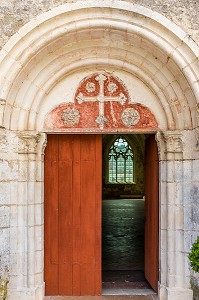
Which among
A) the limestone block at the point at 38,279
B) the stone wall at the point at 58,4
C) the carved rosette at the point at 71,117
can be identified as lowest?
the limestone block at the point at 38,279

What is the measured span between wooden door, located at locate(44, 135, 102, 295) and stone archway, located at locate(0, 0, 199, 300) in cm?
26

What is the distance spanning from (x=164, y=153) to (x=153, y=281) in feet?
5.82

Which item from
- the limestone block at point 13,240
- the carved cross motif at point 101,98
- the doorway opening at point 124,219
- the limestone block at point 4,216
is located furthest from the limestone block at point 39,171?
the doorway opening at point 124,219

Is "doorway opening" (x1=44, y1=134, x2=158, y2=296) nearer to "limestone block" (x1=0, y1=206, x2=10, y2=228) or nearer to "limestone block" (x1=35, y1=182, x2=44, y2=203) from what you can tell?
"limestone block" (x1=35, y1=182, x2=44, y2=203)

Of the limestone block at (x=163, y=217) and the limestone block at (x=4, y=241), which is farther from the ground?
the limestone block at (x=163, y=217)

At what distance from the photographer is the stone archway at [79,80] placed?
4355mm

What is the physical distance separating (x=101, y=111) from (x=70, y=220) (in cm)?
151

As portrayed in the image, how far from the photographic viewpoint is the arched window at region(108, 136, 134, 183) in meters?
19.6

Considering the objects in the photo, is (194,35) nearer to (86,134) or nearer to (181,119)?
(181,119)

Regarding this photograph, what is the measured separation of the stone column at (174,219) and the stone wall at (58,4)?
1304 millimetres

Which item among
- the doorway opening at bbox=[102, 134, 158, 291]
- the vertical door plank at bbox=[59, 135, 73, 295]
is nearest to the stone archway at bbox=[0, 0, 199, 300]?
the vertical door plank at bbox=[59, 135, 73, 295]

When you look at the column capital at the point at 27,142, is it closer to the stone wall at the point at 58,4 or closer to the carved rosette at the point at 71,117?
the carved rosette at the point at 71,117

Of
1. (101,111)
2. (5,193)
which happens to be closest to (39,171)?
(5,193)

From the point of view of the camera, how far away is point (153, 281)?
516 cm
